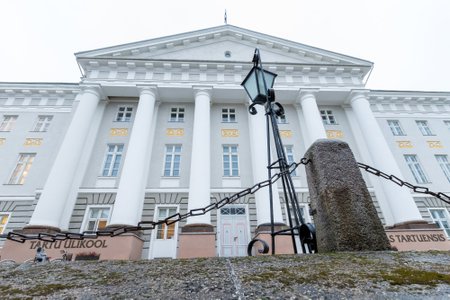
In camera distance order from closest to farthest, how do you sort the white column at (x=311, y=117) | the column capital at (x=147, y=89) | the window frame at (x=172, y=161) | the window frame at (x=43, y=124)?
the window frame at (x=172, y=161) → the white column at (x=311, y=117) → the column capital at (x=147, y=89) → the window frame at (x=43, y=124)

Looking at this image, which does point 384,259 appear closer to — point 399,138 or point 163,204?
point 163,204

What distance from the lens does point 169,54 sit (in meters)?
18.6

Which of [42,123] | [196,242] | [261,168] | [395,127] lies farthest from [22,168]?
[395,127]

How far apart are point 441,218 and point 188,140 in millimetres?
17562

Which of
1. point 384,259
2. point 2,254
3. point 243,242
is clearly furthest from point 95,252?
point 384,259

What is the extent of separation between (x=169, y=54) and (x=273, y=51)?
8.36 m

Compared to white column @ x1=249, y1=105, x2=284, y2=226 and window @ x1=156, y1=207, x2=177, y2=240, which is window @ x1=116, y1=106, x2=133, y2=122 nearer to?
window @ x1=156, y1=207, x2=177, y2=240

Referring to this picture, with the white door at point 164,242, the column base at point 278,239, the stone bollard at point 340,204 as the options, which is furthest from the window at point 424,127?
the stone bollard at point 340,204

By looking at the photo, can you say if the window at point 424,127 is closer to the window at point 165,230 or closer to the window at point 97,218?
the window at point 165,230

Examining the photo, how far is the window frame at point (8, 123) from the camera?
56.5ft

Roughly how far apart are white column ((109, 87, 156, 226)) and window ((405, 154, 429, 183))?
60.9 ft

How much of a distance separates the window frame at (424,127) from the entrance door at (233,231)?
53.9 ft

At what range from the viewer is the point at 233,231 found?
45.0 ft

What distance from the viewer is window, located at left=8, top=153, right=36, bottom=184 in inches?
595
